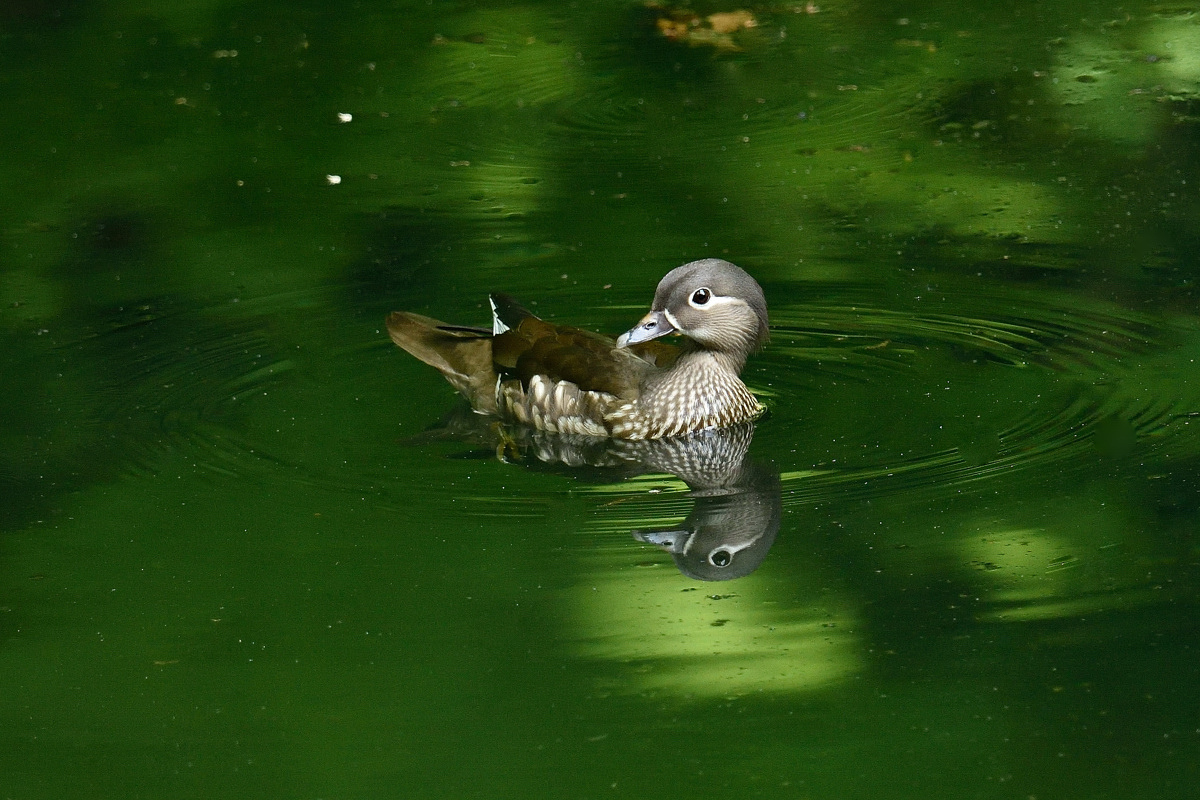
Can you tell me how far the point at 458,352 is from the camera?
8.45 metres

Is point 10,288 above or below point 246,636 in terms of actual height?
below

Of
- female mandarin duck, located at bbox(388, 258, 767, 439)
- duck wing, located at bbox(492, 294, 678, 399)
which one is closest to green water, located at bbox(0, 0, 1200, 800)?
female mandarin duck, located at bbox(388, 258, 767, 439)

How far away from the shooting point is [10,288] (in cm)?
988

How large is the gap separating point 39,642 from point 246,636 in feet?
2.23

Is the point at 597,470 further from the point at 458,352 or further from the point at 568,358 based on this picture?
the point at 458,352

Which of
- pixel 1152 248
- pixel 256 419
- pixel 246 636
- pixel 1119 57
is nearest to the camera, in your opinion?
pixel 246 636

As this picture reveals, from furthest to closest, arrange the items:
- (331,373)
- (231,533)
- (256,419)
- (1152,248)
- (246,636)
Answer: (1152,248), (331,373), (256,419), (231,533), (246,636)

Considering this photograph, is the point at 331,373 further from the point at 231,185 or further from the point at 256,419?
the point at 231,185

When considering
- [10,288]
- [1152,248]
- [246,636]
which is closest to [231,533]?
[246,636]

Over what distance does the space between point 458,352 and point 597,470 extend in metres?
1.17

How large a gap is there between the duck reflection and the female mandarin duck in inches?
3.4

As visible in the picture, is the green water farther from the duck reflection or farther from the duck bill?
the duck bill

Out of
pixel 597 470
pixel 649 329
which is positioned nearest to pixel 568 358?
pixel 649 329

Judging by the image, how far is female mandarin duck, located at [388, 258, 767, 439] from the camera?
793cm
